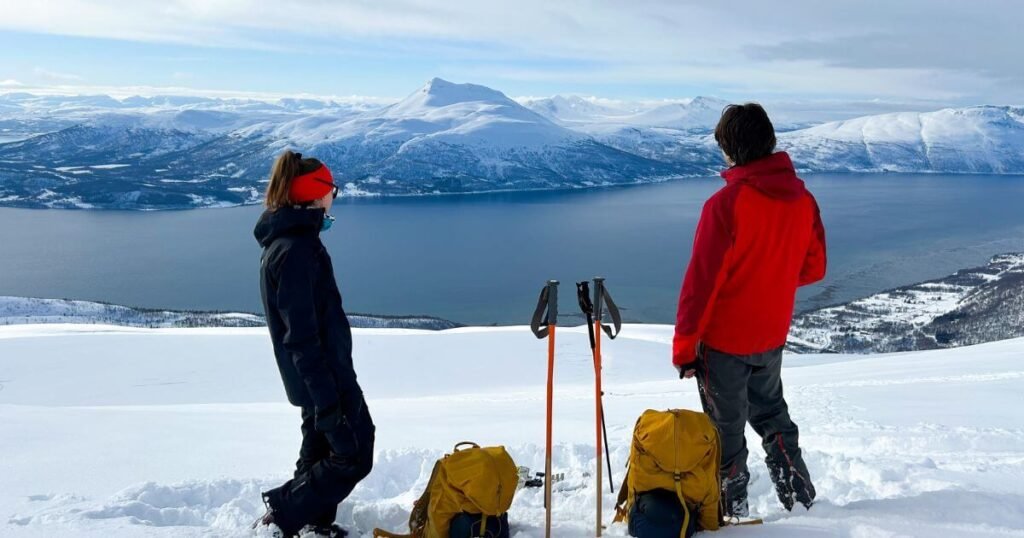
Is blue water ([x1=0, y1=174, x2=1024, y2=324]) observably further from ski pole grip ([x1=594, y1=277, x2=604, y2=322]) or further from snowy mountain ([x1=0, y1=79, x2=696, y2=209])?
ski pole grip ([x1=594, y1=277, x2=604, y2=322])

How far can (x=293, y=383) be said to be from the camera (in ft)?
9.46

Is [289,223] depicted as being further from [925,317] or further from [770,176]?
[925,317]

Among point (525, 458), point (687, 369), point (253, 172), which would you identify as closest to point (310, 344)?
point (687, 369)

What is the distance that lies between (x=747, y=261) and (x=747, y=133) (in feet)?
1.77

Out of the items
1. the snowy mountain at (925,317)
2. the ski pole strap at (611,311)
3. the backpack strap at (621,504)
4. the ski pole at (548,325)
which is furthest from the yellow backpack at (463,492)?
the snowy mountain at (925,317)

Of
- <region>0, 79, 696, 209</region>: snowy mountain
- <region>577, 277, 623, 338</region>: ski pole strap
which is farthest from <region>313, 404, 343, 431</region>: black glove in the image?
<region>0, 79, 696, 209</region>: snowy mountain

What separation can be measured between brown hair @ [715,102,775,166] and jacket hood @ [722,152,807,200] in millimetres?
43

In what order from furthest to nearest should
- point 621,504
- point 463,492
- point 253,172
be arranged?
point 253,172
point 621,504
point 463,492

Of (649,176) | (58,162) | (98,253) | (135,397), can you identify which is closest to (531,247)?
(98,253)

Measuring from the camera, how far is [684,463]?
292cm

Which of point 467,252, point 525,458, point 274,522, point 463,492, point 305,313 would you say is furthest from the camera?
point 467,252

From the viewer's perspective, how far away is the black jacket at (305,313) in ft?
8.94

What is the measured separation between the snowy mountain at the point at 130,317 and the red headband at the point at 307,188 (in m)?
39.9

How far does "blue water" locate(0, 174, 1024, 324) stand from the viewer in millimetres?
51844
